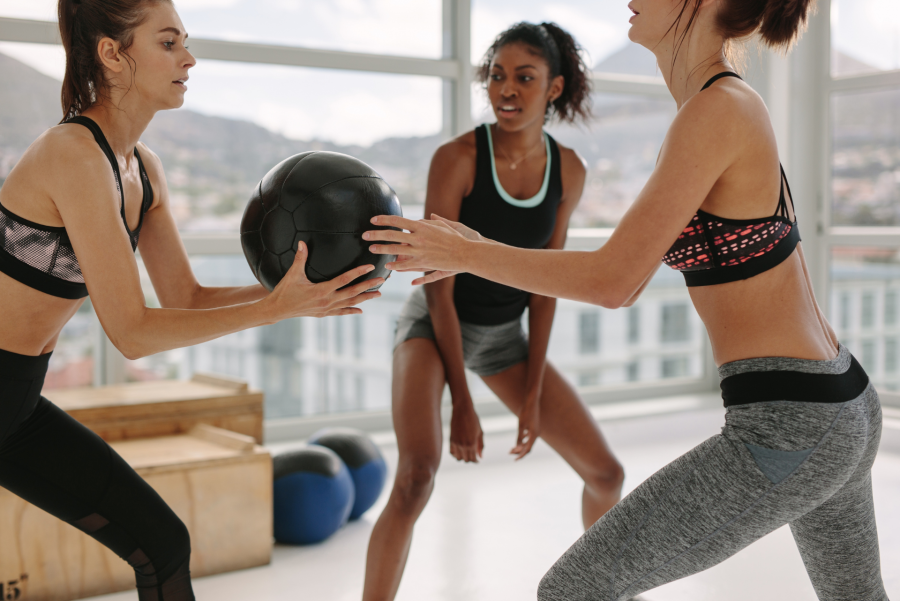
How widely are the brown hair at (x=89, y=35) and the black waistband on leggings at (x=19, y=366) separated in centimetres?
51

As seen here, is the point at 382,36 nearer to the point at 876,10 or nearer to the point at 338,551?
the point at 338,551

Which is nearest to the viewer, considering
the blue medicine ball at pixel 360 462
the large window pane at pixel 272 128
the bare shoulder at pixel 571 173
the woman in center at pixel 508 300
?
the woman in center at pixel 508 300

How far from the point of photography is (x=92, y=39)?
160 cm

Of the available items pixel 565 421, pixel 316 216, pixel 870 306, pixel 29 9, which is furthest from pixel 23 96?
pixel 870 306

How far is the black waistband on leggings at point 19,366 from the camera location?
1.56 metres

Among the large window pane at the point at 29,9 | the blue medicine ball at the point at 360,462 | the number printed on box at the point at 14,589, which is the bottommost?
the number printed on box at the point at 14,589

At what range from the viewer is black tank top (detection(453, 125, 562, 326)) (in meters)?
2.28

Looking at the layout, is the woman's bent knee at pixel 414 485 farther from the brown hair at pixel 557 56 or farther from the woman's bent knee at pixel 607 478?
the brown hair at pixel 557 56

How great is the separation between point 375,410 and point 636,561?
298 centimetres

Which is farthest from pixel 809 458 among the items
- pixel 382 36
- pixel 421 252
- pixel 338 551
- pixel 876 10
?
pixel 876 10

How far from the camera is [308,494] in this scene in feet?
9.44

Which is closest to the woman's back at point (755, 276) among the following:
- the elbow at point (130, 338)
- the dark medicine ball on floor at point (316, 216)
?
the dark medicine ball on floor at point (316, 216)

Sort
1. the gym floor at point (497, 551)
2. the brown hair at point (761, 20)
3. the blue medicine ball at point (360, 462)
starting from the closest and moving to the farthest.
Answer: the brown hair at point (761, 20) → the gym floor at point (497, 551) → the blue medicine ball at point (360, 462)

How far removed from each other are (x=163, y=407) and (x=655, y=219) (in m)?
2.22
